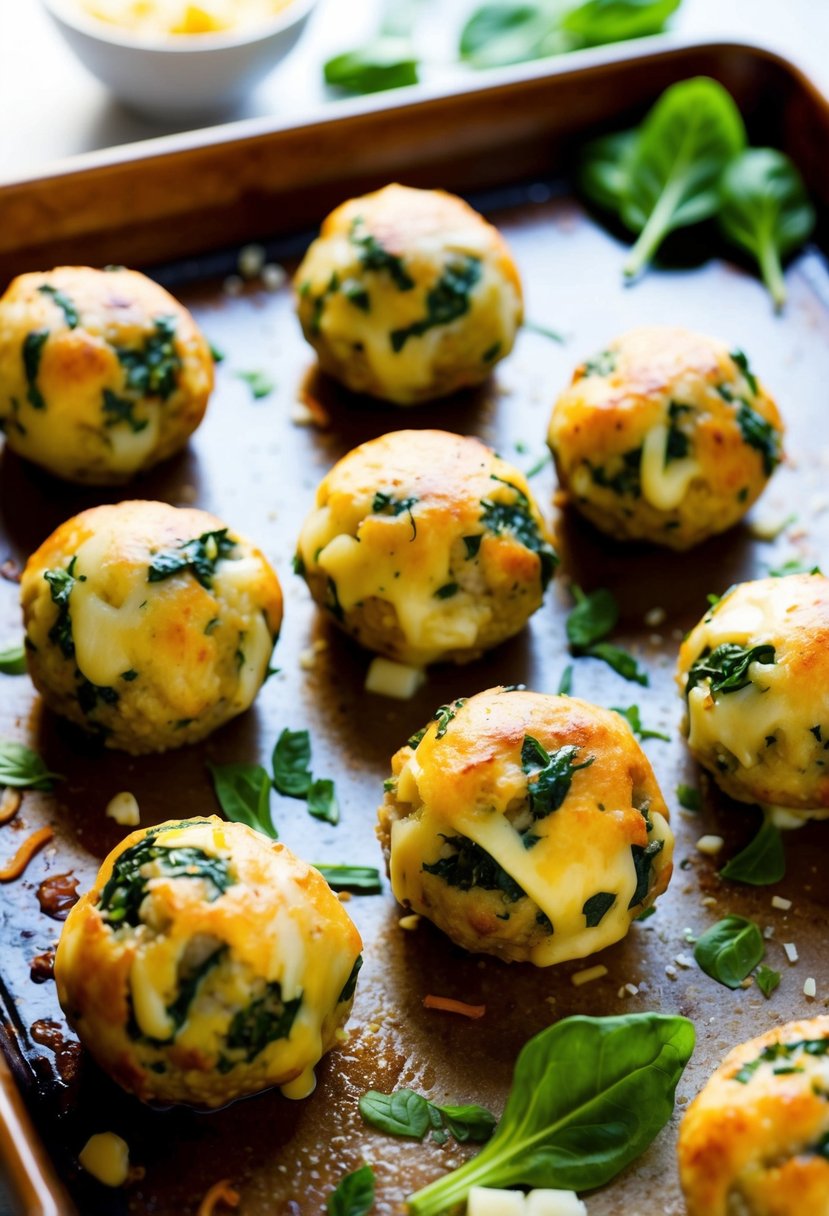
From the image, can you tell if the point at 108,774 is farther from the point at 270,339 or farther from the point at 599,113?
the point at 599,113

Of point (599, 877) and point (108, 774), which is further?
point (108, 774)

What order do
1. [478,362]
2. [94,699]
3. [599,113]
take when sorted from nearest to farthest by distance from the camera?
[94,699], [478,362], [599,113]

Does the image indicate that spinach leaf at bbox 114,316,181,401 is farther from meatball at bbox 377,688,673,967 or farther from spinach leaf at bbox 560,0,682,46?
spinach leaf at bbox 560,0,682,46

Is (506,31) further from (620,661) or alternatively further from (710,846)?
(710,846)

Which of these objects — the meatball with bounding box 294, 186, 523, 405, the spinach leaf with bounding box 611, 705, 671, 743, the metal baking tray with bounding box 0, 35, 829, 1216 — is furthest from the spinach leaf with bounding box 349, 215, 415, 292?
the spinach leaf with bounding box 611, 705, 671, 743

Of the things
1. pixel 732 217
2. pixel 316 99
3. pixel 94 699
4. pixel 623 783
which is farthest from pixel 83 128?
pixel 623 783

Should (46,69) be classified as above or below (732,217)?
above

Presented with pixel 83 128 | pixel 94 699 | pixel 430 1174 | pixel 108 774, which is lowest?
pixel 430 1174
